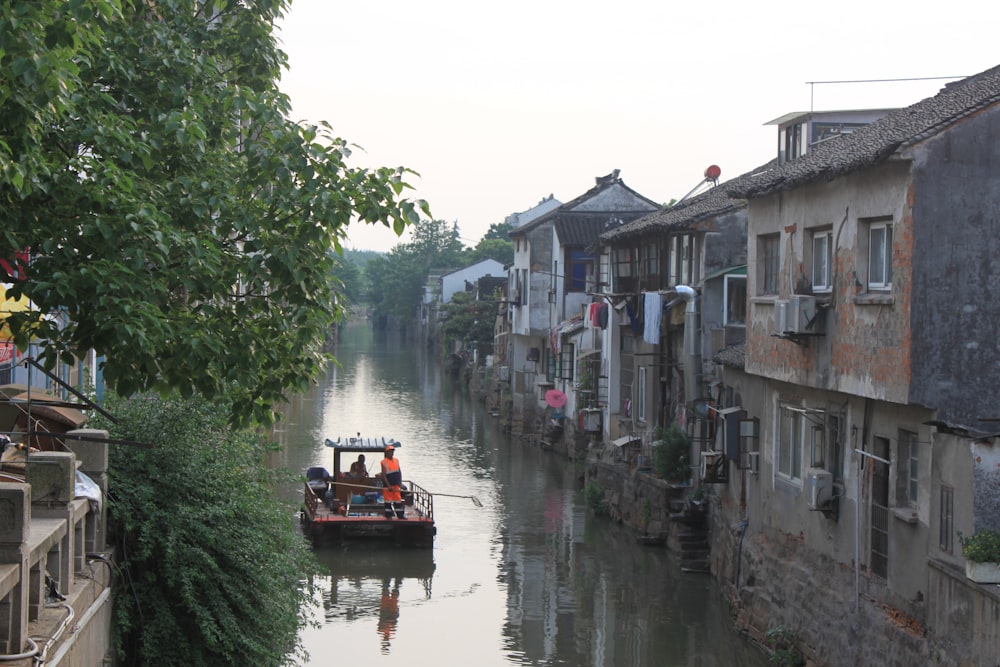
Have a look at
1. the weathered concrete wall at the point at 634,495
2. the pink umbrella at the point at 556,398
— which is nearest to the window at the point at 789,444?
the weathered concrete wall at the point at 634,495

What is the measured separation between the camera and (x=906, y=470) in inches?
543

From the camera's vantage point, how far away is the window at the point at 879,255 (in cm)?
1392

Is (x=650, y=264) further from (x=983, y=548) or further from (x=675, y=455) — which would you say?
(x=983, y=548)

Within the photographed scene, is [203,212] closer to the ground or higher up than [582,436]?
higher up

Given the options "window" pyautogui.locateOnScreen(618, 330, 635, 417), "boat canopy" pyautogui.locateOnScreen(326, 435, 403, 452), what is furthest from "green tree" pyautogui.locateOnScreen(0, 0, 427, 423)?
"window" pyautogui.locateOnScreen(618, 330, 635, 417)

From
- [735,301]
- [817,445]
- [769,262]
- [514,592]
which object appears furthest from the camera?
[735,301]

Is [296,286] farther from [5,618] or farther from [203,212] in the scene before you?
[5,618]

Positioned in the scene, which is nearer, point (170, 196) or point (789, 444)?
point (170, 196)

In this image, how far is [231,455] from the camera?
12.6m

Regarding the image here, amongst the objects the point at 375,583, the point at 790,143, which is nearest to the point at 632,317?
the point at 790,143

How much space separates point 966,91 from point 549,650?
9724 millimetres

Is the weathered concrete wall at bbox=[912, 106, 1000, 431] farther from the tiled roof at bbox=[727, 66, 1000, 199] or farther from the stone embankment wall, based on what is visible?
the stone embankment wall

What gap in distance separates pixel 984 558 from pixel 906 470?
2.47m

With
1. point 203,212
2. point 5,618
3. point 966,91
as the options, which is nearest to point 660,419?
point 966,91
